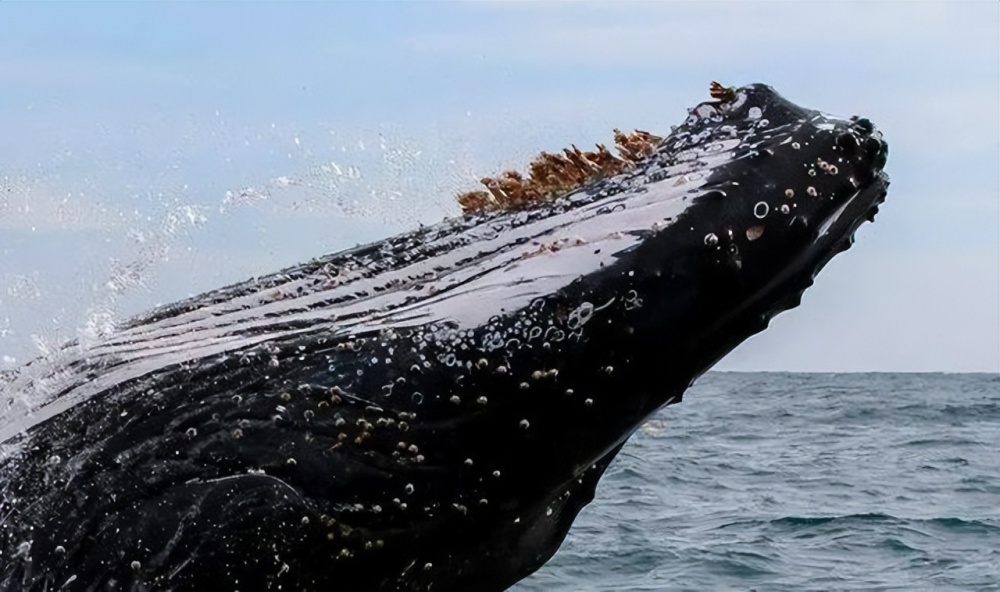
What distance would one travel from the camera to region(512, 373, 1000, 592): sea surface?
15.8 metres

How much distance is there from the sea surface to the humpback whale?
883mm

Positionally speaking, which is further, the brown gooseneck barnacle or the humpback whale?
the brown gooseneck barnacle

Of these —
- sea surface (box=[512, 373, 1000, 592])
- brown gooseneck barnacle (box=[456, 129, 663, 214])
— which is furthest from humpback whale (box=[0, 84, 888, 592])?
sea surface (box=[512, 373, 1000, 592])

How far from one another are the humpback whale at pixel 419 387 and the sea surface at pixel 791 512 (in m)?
0.88

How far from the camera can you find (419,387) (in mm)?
4207

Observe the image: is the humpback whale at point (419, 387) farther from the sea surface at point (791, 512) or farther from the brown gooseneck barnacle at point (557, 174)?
the sea surface at point (791, 512)

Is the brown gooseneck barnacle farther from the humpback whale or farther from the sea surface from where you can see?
the sea surface

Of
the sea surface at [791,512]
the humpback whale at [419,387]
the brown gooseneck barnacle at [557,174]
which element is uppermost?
the brown gooseneck barnacle at [557,174]

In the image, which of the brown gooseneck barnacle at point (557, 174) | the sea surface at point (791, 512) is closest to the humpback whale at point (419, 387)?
A: the brown gooseneck barnacle at point (557, 174)

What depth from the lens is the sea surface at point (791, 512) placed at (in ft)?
51.8

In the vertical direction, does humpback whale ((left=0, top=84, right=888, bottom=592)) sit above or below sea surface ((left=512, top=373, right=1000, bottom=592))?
above

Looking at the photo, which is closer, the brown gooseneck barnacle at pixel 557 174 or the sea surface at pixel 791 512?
the brown gooseneck barnacle at pixel 557 174

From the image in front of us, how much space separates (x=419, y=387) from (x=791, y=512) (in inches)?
697

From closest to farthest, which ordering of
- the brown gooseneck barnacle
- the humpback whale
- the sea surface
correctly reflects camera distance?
1. the humpback whale
2. the brown gooseneck barnacle
3. the sea surface
